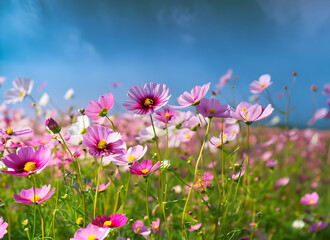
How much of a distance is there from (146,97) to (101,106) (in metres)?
0.11

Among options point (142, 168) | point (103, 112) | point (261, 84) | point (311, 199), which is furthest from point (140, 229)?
point (311, 199)

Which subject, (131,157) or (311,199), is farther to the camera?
(311,199)

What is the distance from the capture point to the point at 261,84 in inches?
41.0

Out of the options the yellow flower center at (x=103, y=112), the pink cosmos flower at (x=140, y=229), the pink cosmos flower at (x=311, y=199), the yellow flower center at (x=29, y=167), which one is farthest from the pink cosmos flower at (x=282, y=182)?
the yellow flower center at (x=29, y=167)

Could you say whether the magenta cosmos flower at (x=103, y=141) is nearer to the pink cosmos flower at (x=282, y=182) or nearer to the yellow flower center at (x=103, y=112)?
the yellow flower center at (x=103, y=112)

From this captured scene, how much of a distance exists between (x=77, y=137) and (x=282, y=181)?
1.14 m

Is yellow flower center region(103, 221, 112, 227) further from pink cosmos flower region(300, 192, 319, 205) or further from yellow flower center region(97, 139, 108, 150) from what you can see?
pink cosmos flower region(300, 192, 319, 205)

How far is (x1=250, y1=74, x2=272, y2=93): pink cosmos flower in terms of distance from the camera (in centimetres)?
102

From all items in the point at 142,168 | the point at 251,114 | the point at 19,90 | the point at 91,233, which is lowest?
the point at 91,233

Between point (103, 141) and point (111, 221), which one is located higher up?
point (103, 141)

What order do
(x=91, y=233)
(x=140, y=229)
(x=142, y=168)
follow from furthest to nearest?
(x=140, y=229), (x=142, y=168), (x=91, y=233)

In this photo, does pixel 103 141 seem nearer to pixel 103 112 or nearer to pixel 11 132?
pixel 103 112

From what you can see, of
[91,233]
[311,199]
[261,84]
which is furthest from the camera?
[311,199]

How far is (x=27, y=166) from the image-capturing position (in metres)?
0.64
